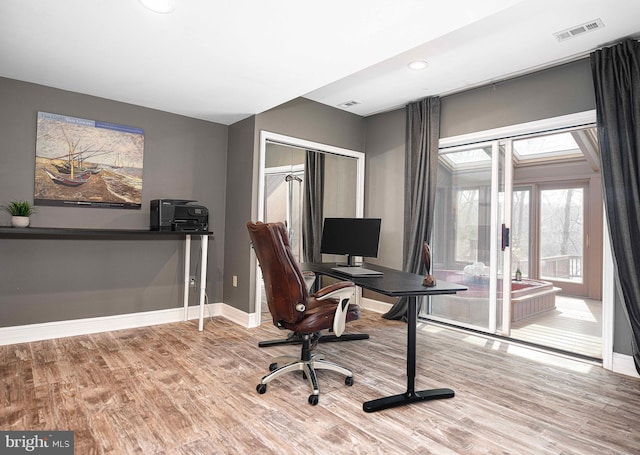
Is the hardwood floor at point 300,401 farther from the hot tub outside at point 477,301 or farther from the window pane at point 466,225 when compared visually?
the window pane at point 466,225

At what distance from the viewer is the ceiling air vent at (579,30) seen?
2463 millimetres

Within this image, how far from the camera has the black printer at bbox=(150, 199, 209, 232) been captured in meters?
3.51

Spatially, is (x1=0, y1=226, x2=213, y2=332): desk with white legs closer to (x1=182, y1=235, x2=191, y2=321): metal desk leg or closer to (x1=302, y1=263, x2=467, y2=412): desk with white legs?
(x1=182, y1=235, x2=191, y2=321): metal desk leg

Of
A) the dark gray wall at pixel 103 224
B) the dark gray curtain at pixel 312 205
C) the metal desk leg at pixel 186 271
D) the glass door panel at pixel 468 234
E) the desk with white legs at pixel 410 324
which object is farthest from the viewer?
the dark gray curtain at pixel 312 205

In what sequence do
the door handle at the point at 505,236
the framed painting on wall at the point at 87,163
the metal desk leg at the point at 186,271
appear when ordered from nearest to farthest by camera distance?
1. the framed painting on wall at the point at 87,163
2. the door handle at the point at 505,236
3. the metal desk leg at the point at 186,271

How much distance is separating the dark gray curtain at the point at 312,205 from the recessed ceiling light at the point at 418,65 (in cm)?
150

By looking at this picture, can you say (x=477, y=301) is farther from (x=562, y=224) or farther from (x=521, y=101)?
(x=521, y=101)

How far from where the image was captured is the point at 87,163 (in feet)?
11.2

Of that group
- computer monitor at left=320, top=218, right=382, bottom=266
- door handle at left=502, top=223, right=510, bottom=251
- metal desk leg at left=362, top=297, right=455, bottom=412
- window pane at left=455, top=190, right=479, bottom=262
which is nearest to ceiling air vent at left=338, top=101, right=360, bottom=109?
computer monitor at left=320, top=218, right=382, bottom=266

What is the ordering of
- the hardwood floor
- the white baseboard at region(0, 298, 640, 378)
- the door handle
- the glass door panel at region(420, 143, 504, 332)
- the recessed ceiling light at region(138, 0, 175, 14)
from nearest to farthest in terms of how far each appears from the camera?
the hardwood floor
the recessed ceiling light at region(138, 0, 175, 14)
the white baseboard at region(0, 298, 640, 378)
the door handle
the glass door panel at region(420, 143, 504, 332)

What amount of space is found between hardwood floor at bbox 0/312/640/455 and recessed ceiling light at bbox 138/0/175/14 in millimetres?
2279

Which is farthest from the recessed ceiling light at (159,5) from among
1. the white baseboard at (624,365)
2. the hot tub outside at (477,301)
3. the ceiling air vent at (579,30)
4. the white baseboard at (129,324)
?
the white baseboard at (624,365)

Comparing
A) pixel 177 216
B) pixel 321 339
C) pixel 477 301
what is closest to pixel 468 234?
pixel 477 301

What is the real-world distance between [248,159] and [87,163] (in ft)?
5.00
